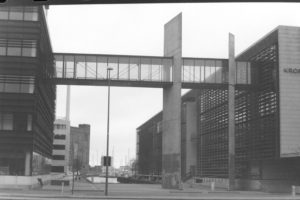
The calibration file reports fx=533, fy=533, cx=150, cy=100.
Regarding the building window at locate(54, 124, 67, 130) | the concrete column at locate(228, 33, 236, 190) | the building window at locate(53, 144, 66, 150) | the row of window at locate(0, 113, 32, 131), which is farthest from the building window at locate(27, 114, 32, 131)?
the building window at locate(54, 124, 67, 130)

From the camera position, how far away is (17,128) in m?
49.0

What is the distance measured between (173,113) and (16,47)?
55.5 ft

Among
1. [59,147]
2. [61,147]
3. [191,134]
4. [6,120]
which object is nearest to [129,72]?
[6,120]

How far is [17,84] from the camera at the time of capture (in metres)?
50.0

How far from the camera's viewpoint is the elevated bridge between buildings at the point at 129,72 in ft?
178

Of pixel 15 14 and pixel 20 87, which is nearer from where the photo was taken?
pixel 20 87

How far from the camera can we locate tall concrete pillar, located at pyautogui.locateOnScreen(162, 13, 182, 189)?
53.7 meters

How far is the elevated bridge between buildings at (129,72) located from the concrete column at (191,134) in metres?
29.9

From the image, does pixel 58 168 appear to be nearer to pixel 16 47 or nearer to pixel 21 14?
pixel 16 47

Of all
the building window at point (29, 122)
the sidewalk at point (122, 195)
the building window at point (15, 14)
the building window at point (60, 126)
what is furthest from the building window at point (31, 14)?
the building window at point (60, 126)

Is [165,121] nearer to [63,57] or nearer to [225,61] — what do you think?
[225,61]

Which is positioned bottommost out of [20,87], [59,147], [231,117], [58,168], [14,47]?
[58,168]

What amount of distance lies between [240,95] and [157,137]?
220ft

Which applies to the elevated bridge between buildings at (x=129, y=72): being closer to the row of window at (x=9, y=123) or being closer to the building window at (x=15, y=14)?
the building window at (x=15, y=14)
